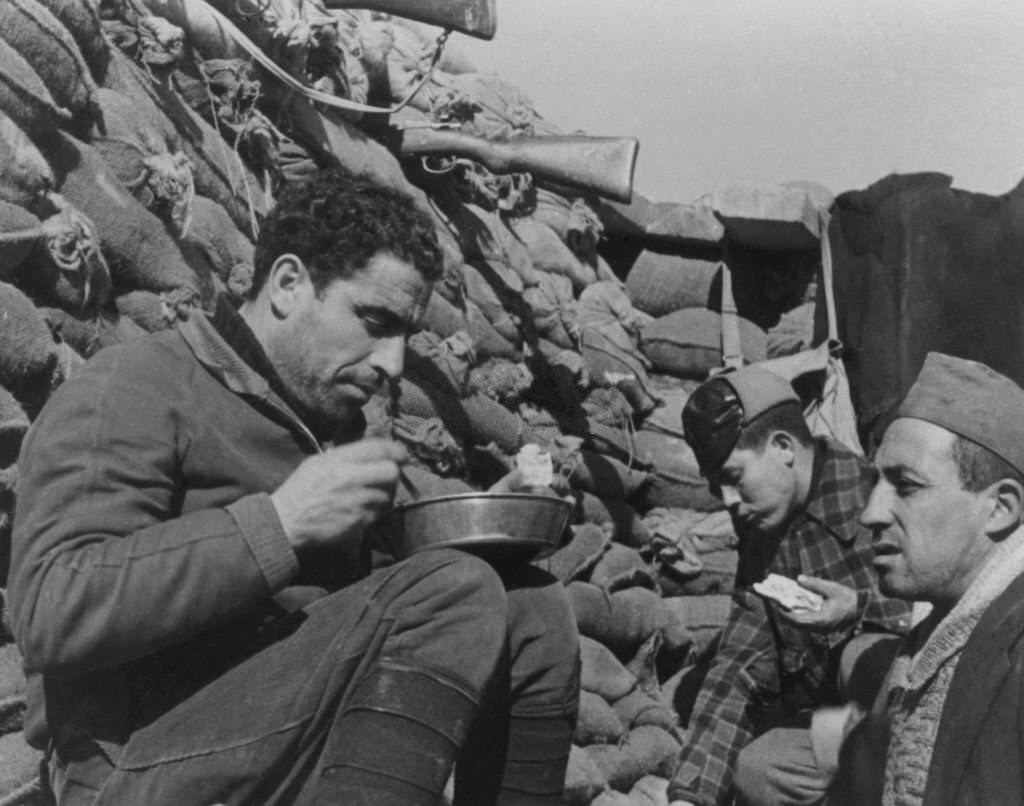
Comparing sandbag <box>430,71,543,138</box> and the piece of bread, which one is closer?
the piece of bread

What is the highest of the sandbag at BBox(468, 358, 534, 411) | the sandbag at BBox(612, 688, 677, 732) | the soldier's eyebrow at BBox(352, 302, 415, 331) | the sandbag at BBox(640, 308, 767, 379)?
the soldier's eyebrow at BBox(352, 302, 415, 331)

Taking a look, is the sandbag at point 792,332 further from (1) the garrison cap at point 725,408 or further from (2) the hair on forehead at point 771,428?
(2) the hair on forehead at point 771,428

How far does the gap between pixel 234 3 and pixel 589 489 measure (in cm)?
193

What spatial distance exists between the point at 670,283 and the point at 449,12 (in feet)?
6.06

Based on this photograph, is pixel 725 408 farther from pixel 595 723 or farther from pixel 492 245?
pixel 492 245

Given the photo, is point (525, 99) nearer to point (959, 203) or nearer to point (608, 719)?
point (959, 203)

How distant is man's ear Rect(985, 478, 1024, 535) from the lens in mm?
2346

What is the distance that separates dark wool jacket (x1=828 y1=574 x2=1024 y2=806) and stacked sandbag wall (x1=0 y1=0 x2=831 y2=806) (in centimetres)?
131

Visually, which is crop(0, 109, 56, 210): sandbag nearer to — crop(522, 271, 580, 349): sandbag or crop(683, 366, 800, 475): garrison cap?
crop(683, 366, 800, 475): garrison cap

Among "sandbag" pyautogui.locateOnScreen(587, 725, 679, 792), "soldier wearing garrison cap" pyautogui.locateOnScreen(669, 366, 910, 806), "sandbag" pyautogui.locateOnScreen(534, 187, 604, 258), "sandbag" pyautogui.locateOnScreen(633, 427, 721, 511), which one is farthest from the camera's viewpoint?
"sandbag" pyautogui.locateOnScreen(534, 187, 604, 258)

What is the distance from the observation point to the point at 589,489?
4961 mm

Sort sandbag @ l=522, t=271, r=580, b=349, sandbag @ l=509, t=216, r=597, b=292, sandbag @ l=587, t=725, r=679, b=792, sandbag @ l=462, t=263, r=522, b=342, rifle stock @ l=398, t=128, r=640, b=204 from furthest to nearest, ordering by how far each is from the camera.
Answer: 1. sandbag @ l=509, t=216, r=597, b=292
2. sandbag @ l=522, t=271, r=580, b=349
3. rifle stock @ l=398, t=128, r=640, b=204
4. sandbag @ l=462, t=263, r=522, b=342
5. sandbag @ l=587, t=725, r=679, b=792

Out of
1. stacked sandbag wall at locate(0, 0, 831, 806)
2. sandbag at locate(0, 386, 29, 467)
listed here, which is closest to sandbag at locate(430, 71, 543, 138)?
stacked sandbag wall at locate(0, 0, 831, 806)

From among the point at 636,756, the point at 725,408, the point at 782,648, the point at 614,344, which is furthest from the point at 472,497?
the point at 614,344
